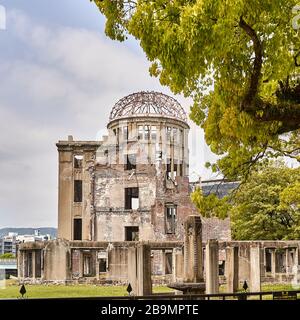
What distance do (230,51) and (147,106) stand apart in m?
16.6

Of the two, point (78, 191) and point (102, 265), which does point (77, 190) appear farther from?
point (102, 265)

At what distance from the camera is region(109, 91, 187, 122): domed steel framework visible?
21766 millimetres

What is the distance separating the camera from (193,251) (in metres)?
13.1

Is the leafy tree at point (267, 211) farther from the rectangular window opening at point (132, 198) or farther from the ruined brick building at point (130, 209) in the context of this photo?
the rectangular window opening at point (132, 198)

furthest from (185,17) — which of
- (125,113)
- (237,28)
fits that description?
(125,113)

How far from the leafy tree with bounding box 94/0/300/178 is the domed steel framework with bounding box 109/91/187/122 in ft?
35.3

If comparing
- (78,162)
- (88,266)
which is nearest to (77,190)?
(78,162)

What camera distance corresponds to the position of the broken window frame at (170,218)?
93.8 ft

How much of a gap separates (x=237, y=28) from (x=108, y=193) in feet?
71.0

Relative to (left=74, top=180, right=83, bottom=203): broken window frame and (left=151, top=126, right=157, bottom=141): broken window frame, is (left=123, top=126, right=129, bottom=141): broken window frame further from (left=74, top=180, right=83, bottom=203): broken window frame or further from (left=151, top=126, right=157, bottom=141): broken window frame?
(left=74, top=180, right=83, bottom=203): broken window frame

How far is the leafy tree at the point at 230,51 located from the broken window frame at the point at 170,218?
692 inches

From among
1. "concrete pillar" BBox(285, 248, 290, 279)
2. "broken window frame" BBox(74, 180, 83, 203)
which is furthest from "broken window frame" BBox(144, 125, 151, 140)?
"concrete pillar" BBox(285, 248, 290, 279)

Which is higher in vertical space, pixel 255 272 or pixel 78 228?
pixel 78 228
